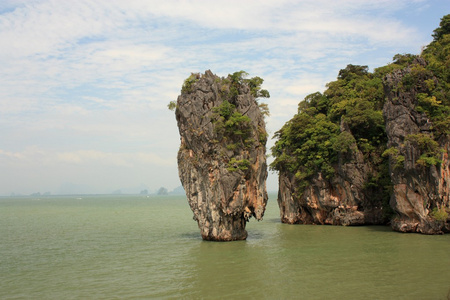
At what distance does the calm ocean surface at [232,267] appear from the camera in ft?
53.5

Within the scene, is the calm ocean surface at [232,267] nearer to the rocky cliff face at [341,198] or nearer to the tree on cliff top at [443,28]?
the rocky cliff face at [341,198]

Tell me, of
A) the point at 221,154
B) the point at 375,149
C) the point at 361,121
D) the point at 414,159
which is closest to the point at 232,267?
the point at 221,154

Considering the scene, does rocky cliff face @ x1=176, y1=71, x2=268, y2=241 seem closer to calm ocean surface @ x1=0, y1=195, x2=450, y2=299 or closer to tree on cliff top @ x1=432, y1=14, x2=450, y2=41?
calm ocean surface @ x1=0, y1=195, x2=450, y2=299

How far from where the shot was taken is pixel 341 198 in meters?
37.6

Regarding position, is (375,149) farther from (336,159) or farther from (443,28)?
(443,28)

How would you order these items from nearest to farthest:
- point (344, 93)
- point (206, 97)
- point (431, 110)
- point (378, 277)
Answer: point (378, 277) < point (206, 97) < point (431, 110) < point (344, 93)

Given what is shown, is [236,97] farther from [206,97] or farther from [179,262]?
[179,262]

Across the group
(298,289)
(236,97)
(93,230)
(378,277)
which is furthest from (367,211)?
(93,230)

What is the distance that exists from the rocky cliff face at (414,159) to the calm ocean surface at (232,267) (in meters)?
1.89

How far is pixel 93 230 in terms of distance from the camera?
126 ft

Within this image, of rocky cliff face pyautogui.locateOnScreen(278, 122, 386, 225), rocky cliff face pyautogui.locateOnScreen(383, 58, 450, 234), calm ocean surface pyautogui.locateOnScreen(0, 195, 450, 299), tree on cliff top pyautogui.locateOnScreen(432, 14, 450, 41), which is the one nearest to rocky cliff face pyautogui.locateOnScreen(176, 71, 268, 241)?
calm ocean surface pyautogui.locateOnScreen(0, 195, 450, 299)

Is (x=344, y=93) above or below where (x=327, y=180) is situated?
above

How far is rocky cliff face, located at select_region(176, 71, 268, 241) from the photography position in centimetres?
2717

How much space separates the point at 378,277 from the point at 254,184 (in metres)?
12.1
